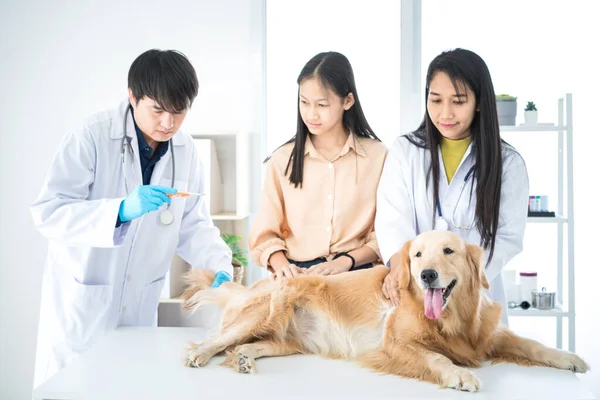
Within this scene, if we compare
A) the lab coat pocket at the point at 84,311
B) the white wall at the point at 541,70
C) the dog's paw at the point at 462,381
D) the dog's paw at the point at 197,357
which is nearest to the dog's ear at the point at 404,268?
the dog's paw at the point at 462,381

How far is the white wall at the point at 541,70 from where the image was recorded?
3590 millimetres

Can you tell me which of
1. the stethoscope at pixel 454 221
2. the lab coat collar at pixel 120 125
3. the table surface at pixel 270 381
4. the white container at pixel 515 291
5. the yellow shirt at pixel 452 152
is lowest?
the white container at pixel 515 291

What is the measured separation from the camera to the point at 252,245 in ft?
6.65

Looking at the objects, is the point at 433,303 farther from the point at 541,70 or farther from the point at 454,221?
the point at 541,70

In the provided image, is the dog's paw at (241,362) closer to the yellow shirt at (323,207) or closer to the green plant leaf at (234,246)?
the yellow shirt at (323,207)

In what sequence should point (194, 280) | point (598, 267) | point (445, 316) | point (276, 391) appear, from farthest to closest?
1. point (598, 267)
2. point (194, 280)
3. point (445, 316)
4. point (276, 391)

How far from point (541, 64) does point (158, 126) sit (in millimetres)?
2618

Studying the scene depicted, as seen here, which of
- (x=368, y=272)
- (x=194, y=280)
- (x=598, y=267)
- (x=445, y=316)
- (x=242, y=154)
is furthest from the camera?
(x=242, y=154)

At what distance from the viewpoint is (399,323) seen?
1.57 metres

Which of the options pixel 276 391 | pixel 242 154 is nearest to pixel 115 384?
pixel 276 391

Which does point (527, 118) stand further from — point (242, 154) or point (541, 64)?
point (242, 154)

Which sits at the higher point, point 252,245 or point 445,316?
point 252,245

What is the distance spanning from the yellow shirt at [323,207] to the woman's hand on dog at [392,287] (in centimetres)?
31

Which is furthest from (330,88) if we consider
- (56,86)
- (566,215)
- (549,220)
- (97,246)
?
(56,86)
